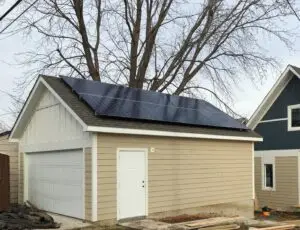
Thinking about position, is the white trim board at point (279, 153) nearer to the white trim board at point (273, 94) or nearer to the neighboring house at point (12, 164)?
the white trim board at point (273, 94)

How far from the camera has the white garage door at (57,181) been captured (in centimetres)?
1365

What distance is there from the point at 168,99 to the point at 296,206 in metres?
8.28

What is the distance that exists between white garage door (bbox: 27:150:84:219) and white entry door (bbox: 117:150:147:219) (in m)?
1.14

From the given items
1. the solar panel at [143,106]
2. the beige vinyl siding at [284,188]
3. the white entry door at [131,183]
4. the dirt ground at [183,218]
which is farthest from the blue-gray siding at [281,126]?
the white entry door at [131,183]

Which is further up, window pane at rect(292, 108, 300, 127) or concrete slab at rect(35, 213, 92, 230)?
window pane at rect(292, 108, 300, 127)

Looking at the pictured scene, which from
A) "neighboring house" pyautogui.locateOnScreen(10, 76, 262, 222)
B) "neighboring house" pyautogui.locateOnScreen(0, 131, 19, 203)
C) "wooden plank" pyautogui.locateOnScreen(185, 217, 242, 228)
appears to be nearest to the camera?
"neighboring house" pyautogui.locateOnScreen(10, 76, 262, 222)

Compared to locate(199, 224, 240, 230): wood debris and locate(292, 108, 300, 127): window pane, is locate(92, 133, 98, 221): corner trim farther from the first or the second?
locate(292, 108, 300, 127): window pane

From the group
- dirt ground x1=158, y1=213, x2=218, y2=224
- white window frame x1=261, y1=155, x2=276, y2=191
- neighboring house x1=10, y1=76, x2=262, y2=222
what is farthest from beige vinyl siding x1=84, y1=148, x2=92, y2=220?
white window frame x1=261, y1=155, x2=276, y2=191

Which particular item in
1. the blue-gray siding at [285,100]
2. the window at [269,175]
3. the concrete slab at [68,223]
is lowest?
the concrete slab at [68,223]

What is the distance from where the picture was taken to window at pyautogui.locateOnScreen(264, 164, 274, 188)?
22812 mm

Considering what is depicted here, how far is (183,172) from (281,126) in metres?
8.86

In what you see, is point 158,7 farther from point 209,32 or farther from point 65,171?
point 65,171

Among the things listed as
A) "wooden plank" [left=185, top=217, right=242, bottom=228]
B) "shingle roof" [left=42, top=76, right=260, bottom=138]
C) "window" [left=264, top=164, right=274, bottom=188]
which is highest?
"shingle roof" [left=42, top=76, right=260, bottom=138]

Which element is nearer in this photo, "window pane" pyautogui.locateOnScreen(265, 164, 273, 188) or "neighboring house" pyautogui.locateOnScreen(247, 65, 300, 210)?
"neighboring house" pyautogui.locateOnScreen(247, 65, 300, 210)
